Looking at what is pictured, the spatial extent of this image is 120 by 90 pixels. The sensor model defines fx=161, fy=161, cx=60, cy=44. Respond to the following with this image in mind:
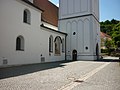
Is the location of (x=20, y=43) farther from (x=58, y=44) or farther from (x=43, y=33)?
(x=58, y=44)

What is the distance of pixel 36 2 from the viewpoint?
2588 cm

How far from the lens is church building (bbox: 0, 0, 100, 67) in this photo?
1433cm

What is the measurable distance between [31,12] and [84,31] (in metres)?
12.4

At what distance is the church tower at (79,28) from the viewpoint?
27500 millimetres

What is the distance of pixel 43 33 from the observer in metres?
20.7

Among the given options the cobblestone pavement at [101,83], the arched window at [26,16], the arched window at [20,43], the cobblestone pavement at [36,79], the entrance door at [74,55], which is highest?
the arched window at [26,16]

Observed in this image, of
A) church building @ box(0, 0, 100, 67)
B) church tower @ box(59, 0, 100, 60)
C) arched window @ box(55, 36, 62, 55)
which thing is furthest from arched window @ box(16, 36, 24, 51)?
church tower @ box(59, 0, 100, 60)

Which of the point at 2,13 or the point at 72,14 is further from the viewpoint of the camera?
the point at 72,14

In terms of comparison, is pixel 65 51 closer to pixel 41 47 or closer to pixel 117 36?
pixel 41 47

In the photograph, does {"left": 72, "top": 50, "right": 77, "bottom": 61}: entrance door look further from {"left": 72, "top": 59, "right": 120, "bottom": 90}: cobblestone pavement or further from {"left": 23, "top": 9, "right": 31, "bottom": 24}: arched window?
{"left": 72, "top": 59, "right": 120, "bottom": 90}: cobblestone pavement

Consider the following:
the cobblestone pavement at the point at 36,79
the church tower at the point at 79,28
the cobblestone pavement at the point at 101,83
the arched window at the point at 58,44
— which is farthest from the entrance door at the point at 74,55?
the cobblestone pavement at the point at 101,83

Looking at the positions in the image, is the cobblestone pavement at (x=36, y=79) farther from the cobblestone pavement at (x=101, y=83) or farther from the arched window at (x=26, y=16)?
the arched window at (x=26, y=16)

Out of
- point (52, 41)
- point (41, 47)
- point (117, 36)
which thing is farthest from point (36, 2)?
point (117, 36)

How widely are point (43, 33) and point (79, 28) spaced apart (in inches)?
385
